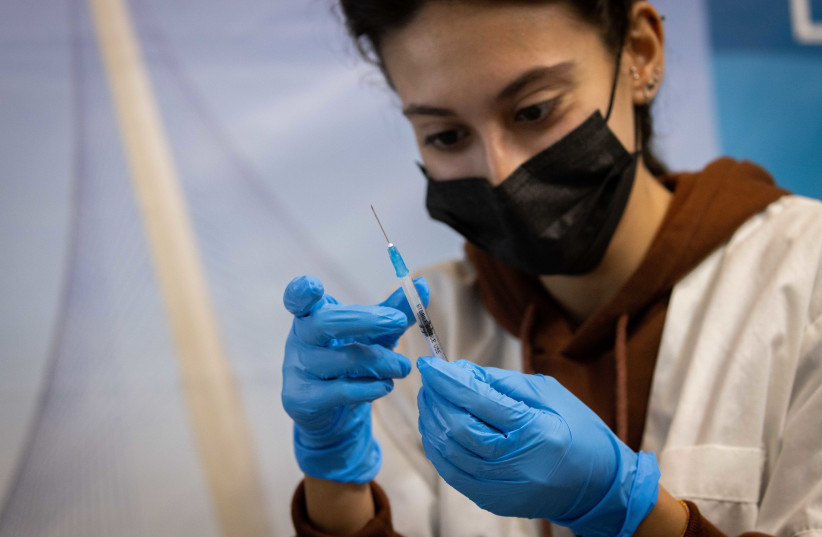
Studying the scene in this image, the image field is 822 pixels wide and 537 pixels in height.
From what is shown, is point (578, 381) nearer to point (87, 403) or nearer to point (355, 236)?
point (355, 236)

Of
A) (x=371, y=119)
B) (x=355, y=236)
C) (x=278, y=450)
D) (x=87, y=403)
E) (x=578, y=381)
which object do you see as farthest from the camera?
(x=371, y=119)

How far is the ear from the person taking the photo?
114 cm

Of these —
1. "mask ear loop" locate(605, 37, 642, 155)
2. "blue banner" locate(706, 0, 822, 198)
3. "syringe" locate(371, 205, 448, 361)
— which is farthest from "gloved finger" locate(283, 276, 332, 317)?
"blue banner" locate(706, 0, 822, 198)

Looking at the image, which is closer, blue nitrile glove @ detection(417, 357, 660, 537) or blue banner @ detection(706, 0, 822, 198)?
blue nitrile glove @ detection(417, 357, 660, 537)

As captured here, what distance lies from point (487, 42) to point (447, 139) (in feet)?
0.60

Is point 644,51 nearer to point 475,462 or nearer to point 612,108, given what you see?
point 612,108

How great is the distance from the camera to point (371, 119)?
1.93m

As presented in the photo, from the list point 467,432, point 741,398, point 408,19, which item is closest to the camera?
point 467,432

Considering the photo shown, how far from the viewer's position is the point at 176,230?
5.39ft

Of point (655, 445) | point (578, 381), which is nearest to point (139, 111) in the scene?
point (578, 381)

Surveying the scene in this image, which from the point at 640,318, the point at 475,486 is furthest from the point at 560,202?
the point at 475,486

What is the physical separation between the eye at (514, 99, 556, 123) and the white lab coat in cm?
39

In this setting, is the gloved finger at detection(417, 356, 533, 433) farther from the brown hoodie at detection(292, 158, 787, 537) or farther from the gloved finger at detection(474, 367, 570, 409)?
the brown hoodie at detection(292, 158, 787, 537)

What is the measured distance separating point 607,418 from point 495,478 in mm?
390
